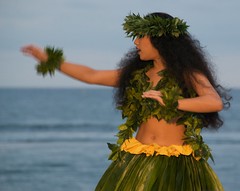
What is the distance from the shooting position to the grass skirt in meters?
4.16

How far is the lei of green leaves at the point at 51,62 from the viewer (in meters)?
4.29

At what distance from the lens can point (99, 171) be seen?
1384cm

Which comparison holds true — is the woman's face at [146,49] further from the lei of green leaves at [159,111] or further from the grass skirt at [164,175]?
the grass skirt at [164,175]

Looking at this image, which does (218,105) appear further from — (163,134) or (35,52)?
(35,52)

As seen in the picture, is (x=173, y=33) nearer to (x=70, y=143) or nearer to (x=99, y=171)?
(x=99, y=171)

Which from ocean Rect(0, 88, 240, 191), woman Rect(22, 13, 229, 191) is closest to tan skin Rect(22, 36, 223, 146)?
woman Rect(22, 13, 229, 191)

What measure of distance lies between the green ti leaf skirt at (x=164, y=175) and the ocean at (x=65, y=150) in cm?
324

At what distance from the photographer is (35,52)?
4.24m

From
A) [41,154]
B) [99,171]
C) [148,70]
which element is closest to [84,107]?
[41,154]

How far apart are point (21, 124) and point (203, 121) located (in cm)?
2195

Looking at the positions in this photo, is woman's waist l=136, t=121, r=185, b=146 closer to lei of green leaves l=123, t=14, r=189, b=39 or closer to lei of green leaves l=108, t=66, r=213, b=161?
lei of green leaves l=108, t=66, r=213, b=161

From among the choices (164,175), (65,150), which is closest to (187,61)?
(164,175)

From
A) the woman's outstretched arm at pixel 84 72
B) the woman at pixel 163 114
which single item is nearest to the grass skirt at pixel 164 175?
the woman at pixel 163 114

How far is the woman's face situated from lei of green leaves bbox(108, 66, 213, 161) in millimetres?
90
